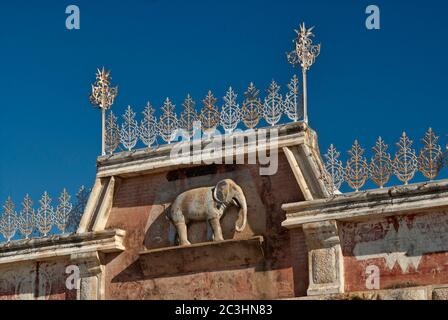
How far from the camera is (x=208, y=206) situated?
19.5 metres

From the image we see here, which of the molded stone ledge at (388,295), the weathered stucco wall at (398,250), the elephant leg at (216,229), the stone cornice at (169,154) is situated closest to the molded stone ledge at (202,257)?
the elephant leg at (216,229)

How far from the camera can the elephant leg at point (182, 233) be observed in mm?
19562

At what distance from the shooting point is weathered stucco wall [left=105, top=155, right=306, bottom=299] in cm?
1888

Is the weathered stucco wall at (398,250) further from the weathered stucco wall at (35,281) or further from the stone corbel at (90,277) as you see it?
the weathered stucco wall at (35,281)

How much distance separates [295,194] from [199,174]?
1951 mm

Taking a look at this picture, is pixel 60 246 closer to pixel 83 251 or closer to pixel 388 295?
pixel 83 251

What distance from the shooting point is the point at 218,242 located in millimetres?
19141

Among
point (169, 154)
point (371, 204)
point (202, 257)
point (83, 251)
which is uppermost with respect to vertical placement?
point (169, 154)

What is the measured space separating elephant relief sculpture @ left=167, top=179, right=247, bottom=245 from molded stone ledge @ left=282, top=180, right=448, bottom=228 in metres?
1.02

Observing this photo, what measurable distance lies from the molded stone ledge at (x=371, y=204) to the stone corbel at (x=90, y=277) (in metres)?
3.75

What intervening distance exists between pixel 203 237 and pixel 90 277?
7.64 feet

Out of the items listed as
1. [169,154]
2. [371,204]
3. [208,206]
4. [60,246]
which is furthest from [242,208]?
[60,246]

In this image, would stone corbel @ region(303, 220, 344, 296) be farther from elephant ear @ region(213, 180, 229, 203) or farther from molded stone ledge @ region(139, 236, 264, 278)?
elephant ear @ region(213, 180, 229, 203)
